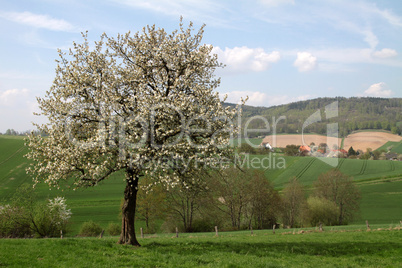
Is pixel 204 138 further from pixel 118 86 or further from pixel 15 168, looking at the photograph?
pixel 15 168

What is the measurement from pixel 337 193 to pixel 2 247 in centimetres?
6585

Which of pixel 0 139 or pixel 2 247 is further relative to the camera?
pixel 0 139

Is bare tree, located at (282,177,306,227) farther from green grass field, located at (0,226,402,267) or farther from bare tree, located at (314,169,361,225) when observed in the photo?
green grass field, located at (0,226,402,267)

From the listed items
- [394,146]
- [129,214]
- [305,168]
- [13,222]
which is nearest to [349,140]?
[394,146]

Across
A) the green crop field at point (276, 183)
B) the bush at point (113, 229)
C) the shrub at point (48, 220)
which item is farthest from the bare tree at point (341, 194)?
the shrub at point (48, 220)

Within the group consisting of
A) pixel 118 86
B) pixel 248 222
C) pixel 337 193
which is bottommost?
pixel 248 222

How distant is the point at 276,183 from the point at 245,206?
30.0m

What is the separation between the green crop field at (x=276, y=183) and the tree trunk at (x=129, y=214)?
91.7ft

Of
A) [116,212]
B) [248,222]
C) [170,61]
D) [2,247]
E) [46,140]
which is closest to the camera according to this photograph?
[2,247]

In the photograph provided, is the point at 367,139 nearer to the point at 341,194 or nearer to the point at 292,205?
the point at 341,194

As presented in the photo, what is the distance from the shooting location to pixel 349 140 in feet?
493

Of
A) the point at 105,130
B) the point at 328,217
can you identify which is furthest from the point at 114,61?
the point at 328,217

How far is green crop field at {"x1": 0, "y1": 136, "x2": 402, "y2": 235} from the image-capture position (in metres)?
65.8

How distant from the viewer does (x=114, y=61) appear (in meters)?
19.7
